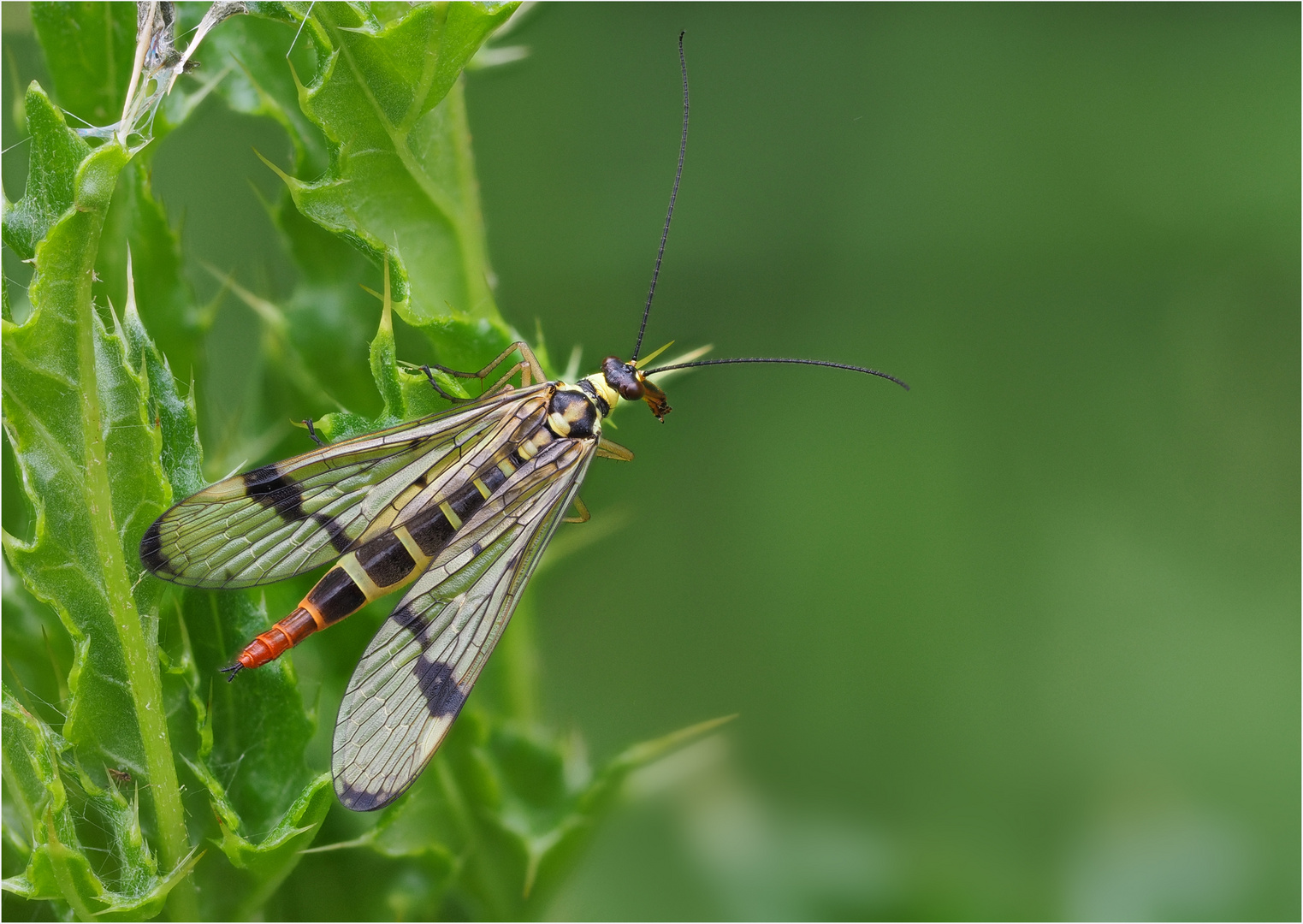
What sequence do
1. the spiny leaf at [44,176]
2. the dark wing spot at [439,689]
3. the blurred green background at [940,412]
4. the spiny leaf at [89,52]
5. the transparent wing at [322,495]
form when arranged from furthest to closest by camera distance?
the blurred green background at [940,412], the transparent wing at [322,495], the dark wing spot at [439,689], the spiny leaf at [89,52], the spiny leaf at [44,176]

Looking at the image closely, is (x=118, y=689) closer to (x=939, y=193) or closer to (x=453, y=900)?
(x=453, y=900)

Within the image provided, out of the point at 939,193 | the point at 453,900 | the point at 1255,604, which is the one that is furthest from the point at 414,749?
A: the point at 1255,604

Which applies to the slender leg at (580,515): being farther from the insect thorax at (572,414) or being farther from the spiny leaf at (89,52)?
the spiny leaf at (89,52)

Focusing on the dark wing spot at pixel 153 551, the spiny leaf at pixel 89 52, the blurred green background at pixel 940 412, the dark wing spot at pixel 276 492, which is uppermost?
the spiny leaf at pixel 89 52

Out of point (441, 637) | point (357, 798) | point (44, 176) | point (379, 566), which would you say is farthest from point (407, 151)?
point (357, 798)

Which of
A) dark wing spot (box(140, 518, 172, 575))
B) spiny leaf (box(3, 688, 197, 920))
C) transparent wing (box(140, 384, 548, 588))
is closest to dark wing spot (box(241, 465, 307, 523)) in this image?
transparent wing (box(140, 384, 548, 588))

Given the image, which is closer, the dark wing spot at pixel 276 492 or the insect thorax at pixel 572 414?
the dark wing spot at pixel 276 492

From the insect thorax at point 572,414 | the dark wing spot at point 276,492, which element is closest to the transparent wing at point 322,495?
the dark wing spot at point 276,492
